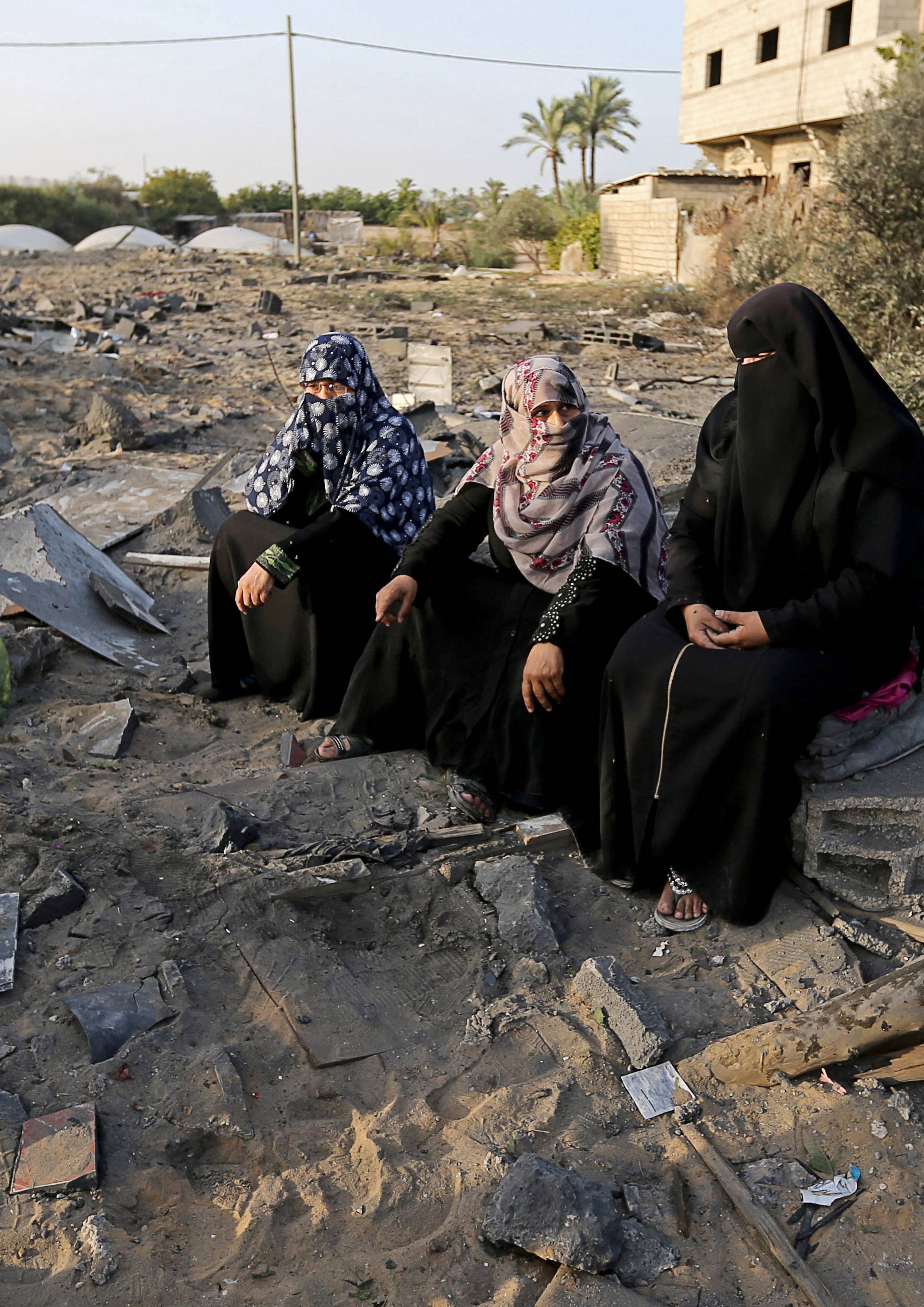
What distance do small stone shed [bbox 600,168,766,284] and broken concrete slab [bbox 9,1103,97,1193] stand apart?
19.6m

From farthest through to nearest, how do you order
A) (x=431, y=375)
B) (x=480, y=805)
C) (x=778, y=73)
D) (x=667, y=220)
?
(x=667, y=220) < (x=778, y=73) < (x=431, y=375) < (x=480, y=805)

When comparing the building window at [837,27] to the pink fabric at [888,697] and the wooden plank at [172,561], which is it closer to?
the wooden plank at [172,561]

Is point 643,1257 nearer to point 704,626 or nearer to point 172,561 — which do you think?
point 704,626

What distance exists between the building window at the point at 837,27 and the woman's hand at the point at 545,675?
68.2 feet

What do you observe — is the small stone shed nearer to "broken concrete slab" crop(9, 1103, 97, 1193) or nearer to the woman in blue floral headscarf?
the woman in blue floral headscarf

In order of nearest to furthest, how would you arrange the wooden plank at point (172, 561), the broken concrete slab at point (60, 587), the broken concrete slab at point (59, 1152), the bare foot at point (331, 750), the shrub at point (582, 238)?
the broken concrete slab at point (59, 1152) → the bare foot at point (331, 750) → the broken concrete slab at point (60, 587) → the wooden plank at point (172, 561) → the shrub at point (582, 238)

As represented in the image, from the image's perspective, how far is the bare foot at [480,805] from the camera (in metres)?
3.28

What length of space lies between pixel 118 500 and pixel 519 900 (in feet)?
15.6

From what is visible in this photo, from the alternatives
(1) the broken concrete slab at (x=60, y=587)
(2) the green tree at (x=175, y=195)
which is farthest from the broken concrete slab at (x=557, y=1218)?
(2) the green tree at (x=175, y=195)

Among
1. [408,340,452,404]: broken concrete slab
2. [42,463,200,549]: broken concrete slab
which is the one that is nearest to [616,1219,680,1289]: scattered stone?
[42,463,200,549]: broken concrete slab

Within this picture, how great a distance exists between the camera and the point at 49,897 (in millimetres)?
2645

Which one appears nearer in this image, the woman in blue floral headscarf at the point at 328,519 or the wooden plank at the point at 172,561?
the woman in blue floral headscarf at the point at 328,519

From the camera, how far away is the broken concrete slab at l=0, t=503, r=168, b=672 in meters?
4.71

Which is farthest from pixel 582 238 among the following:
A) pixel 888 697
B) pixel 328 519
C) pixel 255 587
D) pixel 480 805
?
pixel 888 697
